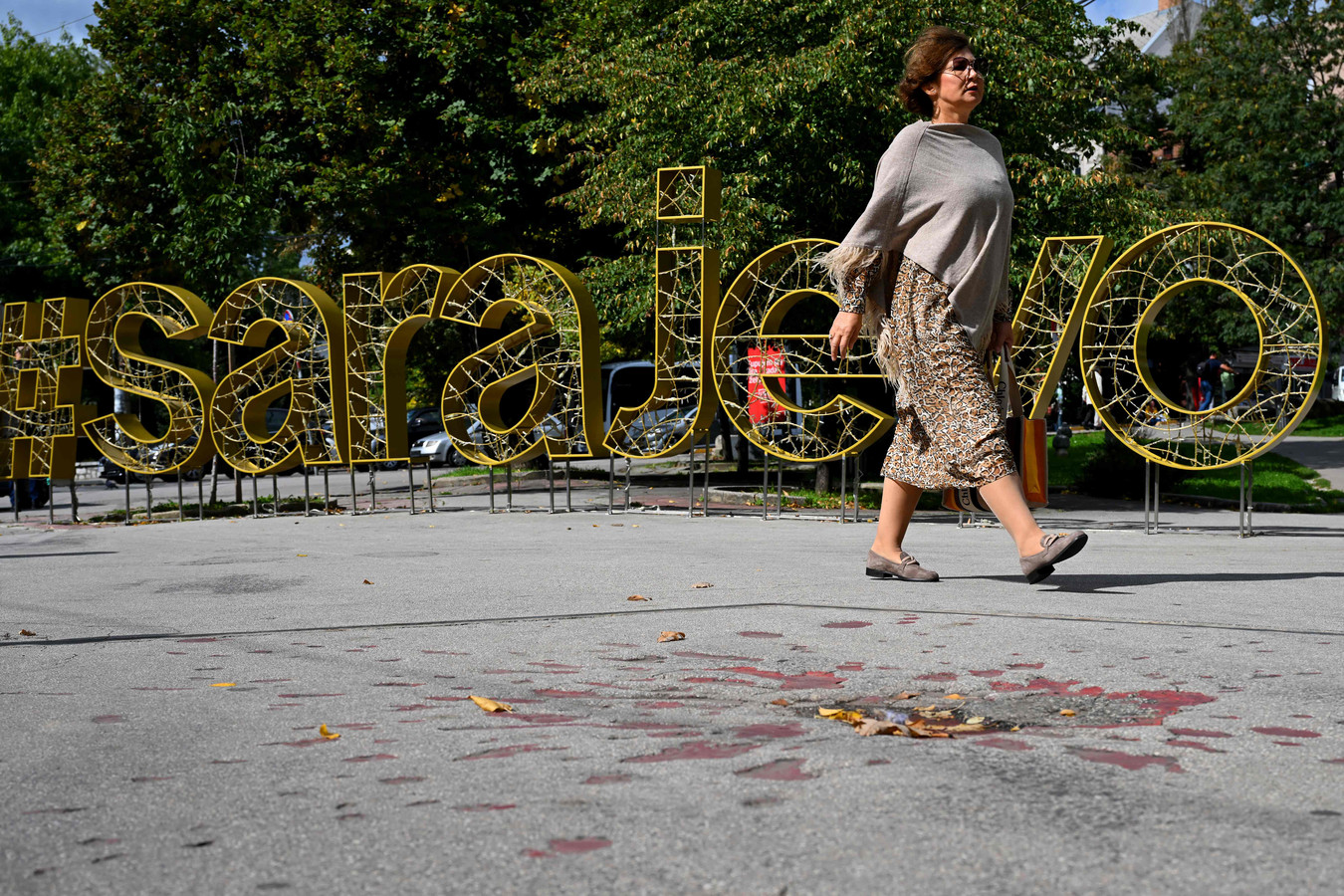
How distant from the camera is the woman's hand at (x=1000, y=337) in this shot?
633cm

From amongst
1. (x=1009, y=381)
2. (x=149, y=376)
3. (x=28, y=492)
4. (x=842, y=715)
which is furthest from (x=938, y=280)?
(x=28, y=492)

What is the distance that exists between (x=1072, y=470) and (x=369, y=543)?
1469cm

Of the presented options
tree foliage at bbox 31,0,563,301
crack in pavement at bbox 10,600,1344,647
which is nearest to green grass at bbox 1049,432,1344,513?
tree foliage at bbox 31,0,563,301

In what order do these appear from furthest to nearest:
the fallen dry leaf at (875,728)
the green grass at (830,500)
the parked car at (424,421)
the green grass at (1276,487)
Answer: the parked car at (424,421)
the green grass at (830,500)
the green grass at (1276,487)
the fallen dry leaf at (875,728)

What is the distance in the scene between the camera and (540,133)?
21.7m

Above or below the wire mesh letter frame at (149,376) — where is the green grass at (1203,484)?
below

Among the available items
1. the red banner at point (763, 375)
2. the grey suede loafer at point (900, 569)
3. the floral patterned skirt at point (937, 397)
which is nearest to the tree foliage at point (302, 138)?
the red banner at point (763, 375)

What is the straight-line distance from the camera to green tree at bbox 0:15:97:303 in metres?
33.9

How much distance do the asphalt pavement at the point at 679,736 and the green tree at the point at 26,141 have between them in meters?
26.2

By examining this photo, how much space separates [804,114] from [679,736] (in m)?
12.3

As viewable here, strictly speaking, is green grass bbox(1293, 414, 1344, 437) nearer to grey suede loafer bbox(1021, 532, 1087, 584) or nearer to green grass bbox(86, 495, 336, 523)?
green grass bbox(86, 495, 336, 523)

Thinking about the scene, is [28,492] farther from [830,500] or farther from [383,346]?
[830,500]

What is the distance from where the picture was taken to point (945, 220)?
6098 mm

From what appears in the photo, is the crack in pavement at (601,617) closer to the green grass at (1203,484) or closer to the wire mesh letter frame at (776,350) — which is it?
the wire mesh letter frame at (776,350)
